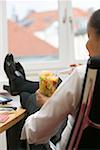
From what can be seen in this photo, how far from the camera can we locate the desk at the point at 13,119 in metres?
1.40

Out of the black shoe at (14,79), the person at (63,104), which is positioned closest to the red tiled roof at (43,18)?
the black shoe at (14,79)

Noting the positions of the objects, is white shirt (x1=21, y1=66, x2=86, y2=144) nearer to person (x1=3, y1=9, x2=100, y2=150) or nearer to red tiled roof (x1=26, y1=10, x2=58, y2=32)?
person (x1=3, y1=9, x2=100, y2=150)

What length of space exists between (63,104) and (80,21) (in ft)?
6.61

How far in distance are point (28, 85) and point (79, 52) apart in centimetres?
111

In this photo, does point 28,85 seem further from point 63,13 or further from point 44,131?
point 63,13

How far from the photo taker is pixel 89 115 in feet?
3.66

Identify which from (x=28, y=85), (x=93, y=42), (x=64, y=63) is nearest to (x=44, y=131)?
(x=93, y=42)

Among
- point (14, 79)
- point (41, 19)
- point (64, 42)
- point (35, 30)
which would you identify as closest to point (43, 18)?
point (41, 19)

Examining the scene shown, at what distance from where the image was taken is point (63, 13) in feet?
9.80

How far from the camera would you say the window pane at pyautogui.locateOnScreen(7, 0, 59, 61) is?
297 centimetres

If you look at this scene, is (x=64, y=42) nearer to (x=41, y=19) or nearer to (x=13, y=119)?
(x=41, y=19)

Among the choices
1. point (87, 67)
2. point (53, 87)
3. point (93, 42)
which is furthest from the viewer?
point (53, 87)

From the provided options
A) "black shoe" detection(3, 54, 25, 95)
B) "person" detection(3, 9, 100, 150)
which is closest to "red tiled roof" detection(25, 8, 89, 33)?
"black shoe" detection(3, 54, 25, 95)

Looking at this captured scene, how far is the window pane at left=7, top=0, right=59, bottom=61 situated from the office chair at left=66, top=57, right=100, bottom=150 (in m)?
1.88
